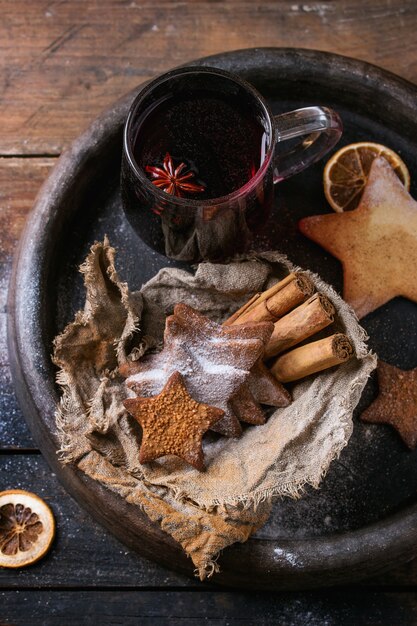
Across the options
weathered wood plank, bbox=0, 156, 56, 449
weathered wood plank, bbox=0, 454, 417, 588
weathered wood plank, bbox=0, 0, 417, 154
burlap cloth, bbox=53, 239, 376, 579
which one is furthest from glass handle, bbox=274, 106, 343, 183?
weathered wood plank, bbox=0, 454, 417, 588

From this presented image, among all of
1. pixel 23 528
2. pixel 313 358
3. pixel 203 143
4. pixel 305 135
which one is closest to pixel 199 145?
pixel 203 143

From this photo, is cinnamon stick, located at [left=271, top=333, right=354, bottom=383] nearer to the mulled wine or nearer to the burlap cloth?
the burlap cloth

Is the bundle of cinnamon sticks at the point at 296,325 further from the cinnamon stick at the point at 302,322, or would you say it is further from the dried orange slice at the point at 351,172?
the dried orange slice at the point at 351,172

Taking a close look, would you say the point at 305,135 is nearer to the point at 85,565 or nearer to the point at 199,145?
the point at 199,145

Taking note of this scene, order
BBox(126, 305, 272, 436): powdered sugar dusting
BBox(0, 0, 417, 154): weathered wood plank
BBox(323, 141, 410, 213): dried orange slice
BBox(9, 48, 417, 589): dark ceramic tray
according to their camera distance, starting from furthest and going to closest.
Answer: BBox(0, 0, 417, 154): weathered wood plank → BBox(323, 141, 410, 213): dried orange slice → BBox(9, 48, 417, 589): dark ceramic tray → BBox(126, 305, 272, 436): powdered sugar dusting

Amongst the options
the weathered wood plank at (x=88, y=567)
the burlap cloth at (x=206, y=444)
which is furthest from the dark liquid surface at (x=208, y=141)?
the weathered wood plank at (x=88, y=567)

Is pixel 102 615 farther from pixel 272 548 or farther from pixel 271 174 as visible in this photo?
pixel 271 174
